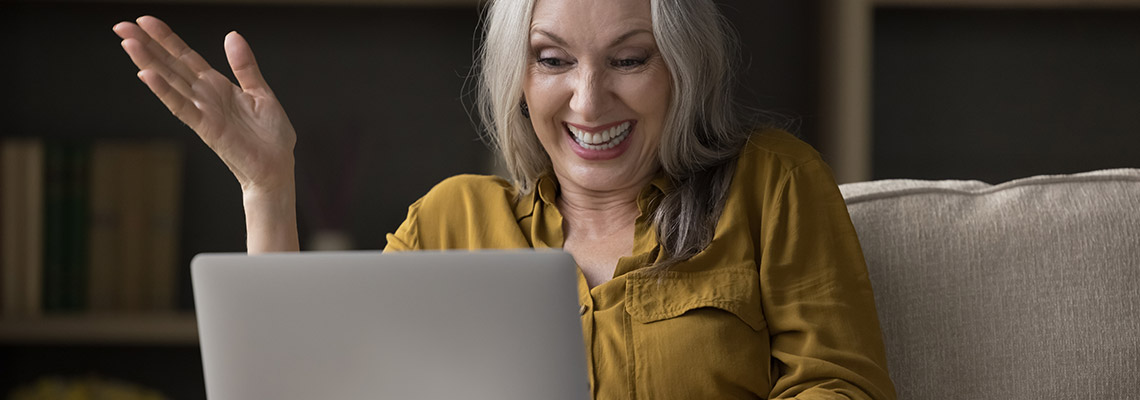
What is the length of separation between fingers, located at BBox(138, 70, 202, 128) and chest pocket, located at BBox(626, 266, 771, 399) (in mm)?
595

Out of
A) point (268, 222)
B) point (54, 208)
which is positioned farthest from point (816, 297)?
point (54, 208)

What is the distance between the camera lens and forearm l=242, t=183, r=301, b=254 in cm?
132

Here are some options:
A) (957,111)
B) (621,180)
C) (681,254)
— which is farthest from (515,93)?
(957,111)

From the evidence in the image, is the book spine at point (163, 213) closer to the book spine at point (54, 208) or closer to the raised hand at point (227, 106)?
the book spine at point (54, 208)

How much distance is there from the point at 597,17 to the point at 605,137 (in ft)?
0.54

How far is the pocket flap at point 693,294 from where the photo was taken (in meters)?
1.24

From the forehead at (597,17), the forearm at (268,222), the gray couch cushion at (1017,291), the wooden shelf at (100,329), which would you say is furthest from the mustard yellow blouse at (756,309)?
the wooden shelf at (100,329)

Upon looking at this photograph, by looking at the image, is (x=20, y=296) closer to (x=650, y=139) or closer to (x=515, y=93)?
(x=515, y=93)

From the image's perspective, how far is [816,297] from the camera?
1228 millimetres

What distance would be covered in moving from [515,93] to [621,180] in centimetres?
19

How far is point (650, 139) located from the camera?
54.9 inches

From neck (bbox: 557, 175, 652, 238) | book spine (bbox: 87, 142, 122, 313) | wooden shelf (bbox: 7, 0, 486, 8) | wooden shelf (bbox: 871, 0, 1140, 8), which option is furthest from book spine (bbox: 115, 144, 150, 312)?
wooden shelf (bbox: 871, 0, 1140, 8)

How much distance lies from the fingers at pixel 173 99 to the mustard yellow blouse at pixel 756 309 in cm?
54

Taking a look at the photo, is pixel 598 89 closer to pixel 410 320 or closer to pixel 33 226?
pixel 410 320
